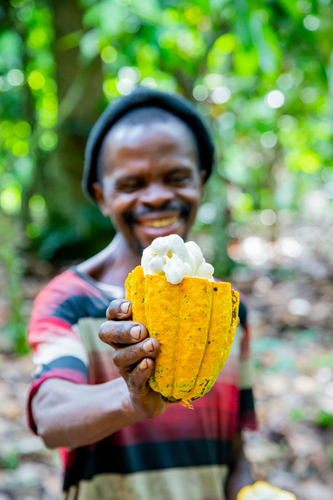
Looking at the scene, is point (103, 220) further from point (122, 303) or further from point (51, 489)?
point (122, 303)

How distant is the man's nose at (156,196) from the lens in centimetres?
113

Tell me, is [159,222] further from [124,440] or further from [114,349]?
[124,440]

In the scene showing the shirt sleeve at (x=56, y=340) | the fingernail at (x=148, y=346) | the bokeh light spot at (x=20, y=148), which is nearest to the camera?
the fingernail at (x=148, y=346)

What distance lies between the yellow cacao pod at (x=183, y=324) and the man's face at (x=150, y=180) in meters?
0.44

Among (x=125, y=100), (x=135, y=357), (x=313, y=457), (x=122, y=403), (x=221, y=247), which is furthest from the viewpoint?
(x=221, y=247)

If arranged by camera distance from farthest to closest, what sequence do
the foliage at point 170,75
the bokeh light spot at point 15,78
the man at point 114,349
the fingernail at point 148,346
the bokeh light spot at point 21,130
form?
1. the bokeh light spot at point 21,130
2. the bokeh light spot at point 15,78
3. the foliage at point 170,75
4. the man at point 114,349
5. the fingernail at point 148,346

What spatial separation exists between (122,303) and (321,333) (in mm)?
3341

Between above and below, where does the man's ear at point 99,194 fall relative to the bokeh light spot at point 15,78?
below

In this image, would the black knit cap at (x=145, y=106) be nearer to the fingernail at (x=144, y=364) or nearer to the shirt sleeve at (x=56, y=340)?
the shirt sleeve at (x=56, y=340)

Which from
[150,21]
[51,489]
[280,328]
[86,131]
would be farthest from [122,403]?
[86,131]

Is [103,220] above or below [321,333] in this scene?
above

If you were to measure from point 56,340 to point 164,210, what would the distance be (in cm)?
44

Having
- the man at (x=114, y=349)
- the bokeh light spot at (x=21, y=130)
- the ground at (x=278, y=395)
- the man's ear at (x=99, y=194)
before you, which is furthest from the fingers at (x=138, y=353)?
the bokeh light spot at (x=21, y=130)

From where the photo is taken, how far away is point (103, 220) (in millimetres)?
4344
